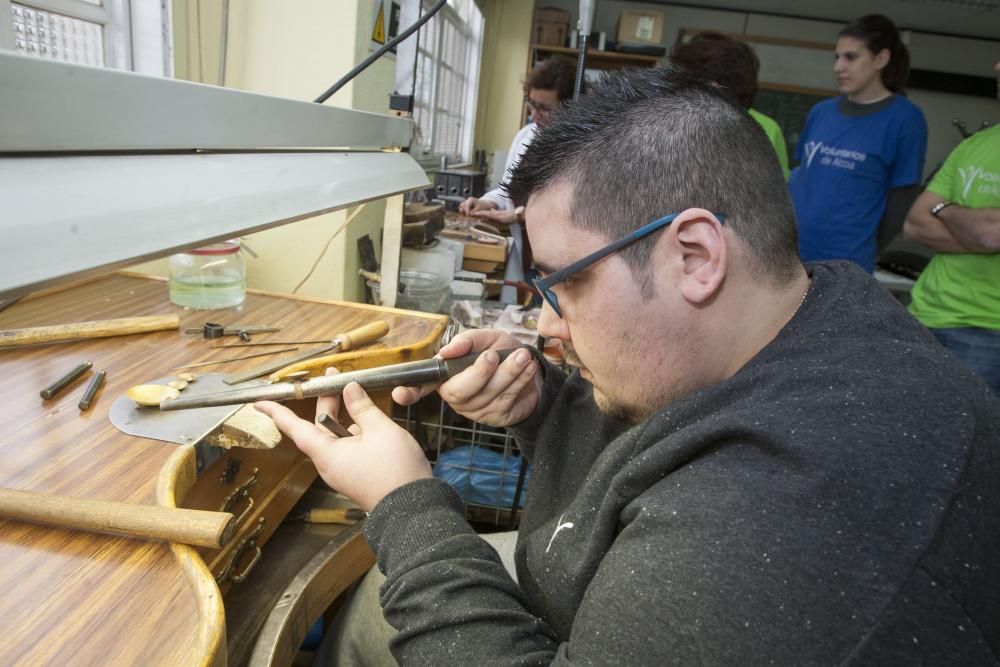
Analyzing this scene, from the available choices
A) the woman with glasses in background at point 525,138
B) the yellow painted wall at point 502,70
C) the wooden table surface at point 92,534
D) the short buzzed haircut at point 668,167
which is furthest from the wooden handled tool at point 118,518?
the yellow painted wall at point 502,70

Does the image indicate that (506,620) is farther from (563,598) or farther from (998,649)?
(998,649)

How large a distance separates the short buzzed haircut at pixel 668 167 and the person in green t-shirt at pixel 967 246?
58.3 inches

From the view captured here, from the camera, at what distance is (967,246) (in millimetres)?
1799

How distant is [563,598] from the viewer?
0.67 meters

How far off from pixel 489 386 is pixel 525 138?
7.39ft

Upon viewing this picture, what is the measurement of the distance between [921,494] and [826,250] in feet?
6.82

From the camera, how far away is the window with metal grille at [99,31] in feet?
4.42

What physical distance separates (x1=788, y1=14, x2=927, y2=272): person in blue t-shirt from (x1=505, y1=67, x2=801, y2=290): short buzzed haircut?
1.57 metres

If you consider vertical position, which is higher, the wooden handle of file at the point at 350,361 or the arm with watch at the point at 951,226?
the arm with watch at the point at 951,226

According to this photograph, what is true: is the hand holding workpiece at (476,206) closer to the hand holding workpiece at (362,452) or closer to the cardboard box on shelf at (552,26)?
the hand holding workpiece at (362,452)

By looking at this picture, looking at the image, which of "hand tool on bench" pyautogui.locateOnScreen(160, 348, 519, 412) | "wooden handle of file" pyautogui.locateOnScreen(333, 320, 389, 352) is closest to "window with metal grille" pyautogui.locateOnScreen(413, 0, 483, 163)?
"wooden handle of file" pyautogui.locateOnScreen(333, 320, 389, 352)

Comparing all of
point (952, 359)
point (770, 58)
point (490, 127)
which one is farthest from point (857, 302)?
point (770, 58)

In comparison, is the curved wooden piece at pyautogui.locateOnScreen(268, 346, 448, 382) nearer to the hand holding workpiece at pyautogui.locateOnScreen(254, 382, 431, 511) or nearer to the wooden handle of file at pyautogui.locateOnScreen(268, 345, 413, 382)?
the wooden handle of file at pyautogui.locateOnScreen(268, 345, 413, 382)

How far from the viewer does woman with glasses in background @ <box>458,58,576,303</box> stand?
121 inches
